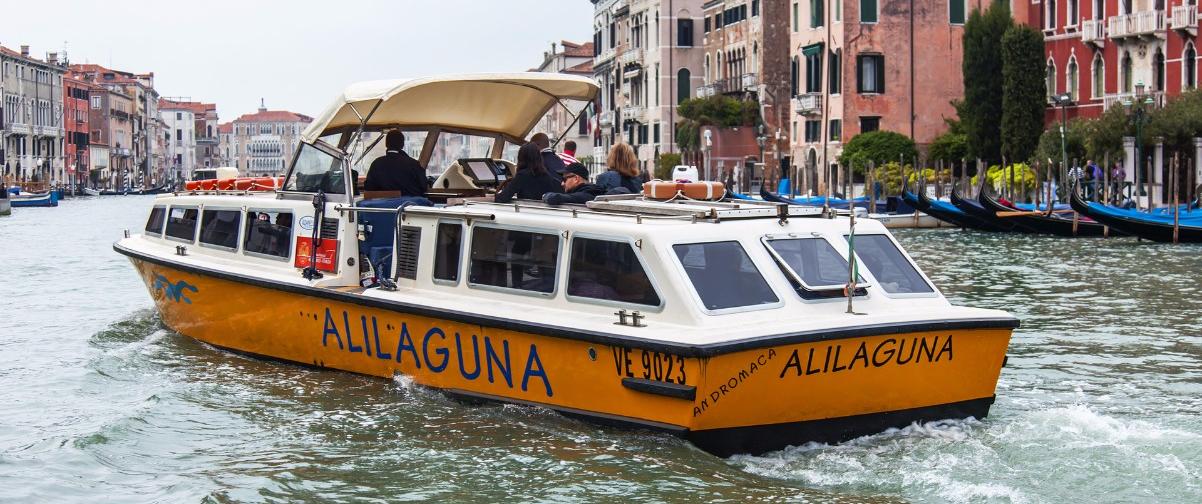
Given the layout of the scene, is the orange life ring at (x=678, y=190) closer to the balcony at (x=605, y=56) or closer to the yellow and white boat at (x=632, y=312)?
the yellow and white boat at (x=632, y=312)

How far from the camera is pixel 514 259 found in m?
8.20

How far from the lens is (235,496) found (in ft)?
22.5

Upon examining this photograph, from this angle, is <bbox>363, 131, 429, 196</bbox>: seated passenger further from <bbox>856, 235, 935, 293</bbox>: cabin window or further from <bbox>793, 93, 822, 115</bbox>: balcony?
<bbox>793, 93, 822, 115</bbox>: balcony

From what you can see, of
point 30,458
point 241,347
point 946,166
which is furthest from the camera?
point 946,166

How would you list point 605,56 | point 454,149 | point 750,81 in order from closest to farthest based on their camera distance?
1. point 454,149
2. point 750,81
3. point 605,56

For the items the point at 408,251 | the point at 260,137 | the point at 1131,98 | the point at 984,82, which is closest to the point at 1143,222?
the point at 1131,98

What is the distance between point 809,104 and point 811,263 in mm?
38456

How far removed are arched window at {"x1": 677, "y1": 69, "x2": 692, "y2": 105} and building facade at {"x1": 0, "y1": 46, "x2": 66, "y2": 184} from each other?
100ft

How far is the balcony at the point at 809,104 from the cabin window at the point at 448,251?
37198 millimetres

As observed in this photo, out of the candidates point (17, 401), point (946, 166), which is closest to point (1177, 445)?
point (17, 401)

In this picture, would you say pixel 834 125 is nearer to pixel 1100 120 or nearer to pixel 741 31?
pixel 741 31

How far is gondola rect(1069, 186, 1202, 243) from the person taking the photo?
2369 centimetres

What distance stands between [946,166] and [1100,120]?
32.5ft

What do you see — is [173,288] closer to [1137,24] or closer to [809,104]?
[1137,24]
